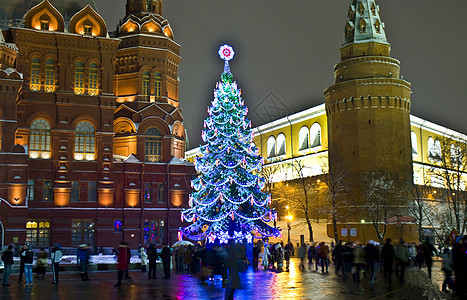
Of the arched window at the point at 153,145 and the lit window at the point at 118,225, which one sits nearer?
the lit window at the point at 118,225

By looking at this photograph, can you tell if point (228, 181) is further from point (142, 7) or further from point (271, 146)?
point (271, 146)

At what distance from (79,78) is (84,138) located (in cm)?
591

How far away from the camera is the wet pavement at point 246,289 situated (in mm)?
18078

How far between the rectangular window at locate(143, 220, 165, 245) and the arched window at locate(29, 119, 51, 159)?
37.9 ft

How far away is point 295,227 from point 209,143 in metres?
33.3

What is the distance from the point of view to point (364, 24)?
219ft

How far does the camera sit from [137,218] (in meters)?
54.8

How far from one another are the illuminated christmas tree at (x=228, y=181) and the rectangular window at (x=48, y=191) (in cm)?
2062

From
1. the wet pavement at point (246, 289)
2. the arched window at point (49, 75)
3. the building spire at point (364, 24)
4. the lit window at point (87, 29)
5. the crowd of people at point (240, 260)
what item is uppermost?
the building spire at point (364, 24)

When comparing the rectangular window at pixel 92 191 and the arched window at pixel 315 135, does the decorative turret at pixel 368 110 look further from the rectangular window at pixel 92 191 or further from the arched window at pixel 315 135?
the rectangular window at pixel 92 191

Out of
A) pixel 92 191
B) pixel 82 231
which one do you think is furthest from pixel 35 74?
pixel 82 231

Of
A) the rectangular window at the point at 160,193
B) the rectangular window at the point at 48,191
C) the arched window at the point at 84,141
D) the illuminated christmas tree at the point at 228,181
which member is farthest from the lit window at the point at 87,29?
the illuminated christmas tree at the point at 228,181

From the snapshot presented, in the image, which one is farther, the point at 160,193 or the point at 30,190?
the point at 160,193

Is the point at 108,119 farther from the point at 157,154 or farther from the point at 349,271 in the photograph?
the point at 349,271
